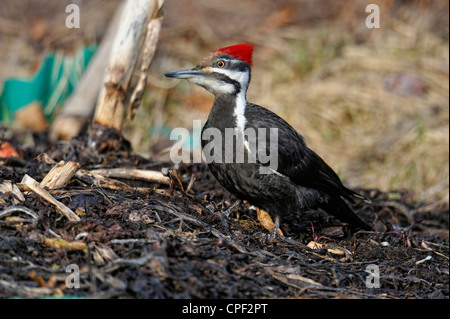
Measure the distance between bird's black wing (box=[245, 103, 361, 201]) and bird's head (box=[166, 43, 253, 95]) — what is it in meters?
0.20

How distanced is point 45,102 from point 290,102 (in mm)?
3228

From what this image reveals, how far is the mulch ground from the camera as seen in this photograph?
2869 mm

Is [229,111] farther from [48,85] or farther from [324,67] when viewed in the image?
[324,67]

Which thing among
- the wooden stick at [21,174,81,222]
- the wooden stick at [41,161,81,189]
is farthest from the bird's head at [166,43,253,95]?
the wooden stick at [21,174,81,222]

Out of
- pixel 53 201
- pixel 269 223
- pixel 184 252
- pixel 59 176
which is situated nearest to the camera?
pixel 184 252

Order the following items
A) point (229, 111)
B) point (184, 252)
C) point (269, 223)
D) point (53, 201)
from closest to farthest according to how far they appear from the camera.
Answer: point (184, 252) < point (53, 201) < point (229, 111) < point (269, 223)

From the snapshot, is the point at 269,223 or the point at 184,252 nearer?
the point at 184,252

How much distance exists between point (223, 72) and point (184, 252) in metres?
1.64

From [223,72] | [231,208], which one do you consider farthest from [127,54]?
[231,208]

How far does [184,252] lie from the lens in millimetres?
3090

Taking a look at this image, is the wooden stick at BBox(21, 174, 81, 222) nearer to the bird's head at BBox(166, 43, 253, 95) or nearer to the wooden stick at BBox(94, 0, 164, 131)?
the bird's head at BBox(166, 43, 253, 95)

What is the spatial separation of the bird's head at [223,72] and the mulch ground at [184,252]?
76cm

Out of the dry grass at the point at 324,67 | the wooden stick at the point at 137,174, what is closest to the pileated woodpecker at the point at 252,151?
the wooden stick at the point at 137,174
